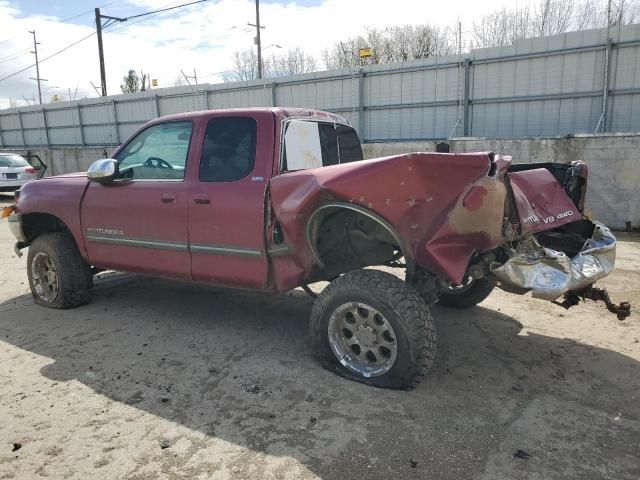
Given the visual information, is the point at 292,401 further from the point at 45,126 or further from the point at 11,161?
the point at 45,126

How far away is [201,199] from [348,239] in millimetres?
1222

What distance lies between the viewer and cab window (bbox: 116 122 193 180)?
434cm

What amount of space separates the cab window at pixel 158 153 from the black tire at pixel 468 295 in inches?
110

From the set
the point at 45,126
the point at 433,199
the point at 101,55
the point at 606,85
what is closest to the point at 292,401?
the point at 433,199

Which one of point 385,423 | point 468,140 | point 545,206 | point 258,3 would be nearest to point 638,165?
point 468,140

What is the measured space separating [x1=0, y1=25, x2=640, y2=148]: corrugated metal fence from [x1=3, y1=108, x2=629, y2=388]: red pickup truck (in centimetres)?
771

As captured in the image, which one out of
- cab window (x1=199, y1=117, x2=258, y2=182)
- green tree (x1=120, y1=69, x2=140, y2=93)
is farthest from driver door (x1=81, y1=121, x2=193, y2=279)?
green tree (x1=120, y1=69, x2=140, y2=93)

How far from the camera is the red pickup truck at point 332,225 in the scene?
10.5ft

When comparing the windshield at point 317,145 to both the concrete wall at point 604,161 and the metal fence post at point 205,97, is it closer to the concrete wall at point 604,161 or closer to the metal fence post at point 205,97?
the concrete wall at point 604,161

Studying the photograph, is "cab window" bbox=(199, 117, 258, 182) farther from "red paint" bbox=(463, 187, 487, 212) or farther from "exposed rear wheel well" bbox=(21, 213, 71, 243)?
"exposed rear wheel well" bbox=(21, 213, 71, 243)

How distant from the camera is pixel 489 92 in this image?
39.5 ft

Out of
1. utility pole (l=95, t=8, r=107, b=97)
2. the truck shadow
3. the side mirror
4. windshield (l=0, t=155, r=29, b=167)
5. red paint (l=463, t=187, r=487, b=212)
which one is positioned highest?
utility pole (l=95, t=8, r=107, b=97)

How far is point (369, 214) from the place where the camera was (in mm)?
3289

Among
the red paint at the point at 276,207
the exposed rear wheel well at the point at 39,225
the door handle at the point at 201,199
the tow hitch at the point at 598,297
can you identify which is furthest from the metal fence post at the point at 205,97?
the tow hitch at the point at 598,297
